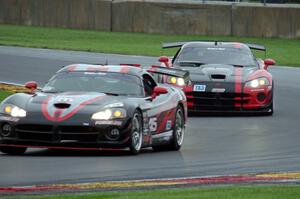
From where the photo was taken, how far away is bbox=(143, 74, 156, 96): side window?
53.4 ft

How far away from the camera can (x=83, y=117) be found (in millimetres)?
14633

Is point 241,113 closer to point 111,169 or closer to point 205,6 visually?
point 111,169

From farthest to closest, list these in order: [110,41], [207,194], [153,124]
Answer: [110,41], [153,124], [207,194]

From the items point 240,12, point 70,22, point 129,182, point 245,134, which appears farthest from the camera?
point 70,22

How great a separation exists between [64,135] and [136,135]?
99 centimetres

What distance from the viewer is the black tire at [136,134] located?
1483 cm

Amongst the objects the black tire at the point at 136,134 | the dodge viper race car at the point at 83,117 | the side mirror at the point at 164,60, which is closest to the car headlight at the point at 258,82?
the side mirror at the point at 164,60

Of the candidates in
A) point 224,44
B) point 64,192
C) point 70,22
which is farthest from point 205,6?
point 64,192

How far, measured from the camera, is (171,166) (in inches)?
545

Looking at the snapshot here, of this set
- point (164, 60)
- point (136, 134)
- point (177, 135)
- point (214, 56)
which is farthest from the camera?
point (164, 60)

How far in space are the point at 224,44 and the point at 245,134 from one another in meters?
5.53

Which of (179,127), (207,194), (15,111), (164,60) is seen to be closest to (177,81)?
(164,60)

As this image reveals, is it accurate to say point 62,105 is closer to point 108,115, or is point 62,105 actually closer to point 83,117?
point 83,117

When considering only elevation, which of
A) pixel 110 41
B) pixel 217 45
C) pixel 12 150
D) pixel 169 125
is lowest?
pixel 110 41
